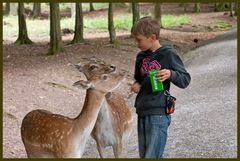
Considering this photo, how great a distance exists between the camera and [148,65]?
15.3 feet

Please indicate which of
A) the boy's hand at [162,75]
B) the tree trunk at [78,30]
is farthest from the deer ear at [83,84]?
the tree trunk at [78,30]

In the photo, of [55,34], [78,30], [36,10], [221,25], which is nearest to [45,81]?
[55,34]

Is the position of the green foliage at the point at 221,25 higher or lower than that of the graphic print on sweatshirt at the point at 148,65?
lower

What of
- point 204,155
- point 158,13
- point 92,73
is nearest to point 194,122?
point 204,155

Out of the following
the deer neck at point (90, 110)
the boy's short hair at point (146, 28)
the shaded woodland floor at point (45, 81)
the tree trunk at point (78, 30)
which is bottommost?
the shaded woodland floor at point (45, 81)

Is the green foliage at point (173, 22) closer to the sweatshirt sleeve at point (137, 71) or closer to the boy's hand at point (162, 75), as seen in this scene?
the sweatshirt sleeve at point (137, 71)

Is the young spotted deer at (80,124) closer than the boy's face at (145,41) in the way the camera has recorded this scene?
No

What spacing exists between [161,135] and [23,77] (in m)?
8.44

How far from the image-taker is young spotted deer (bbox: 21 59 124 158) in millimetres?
4855

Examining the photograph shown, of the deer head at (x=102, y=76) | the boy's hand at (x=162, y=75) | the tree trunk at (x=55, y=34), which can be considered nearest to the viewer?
the boy's hand at (x=162, y=75)

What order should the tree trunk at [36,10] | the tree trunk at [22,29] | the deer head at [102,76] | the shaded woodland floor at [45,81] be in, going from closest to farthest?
the deer head at [102,76], the shaded woodland floor at [45,81], the tree trunk at [22,29], the tree trunk at [36,10]

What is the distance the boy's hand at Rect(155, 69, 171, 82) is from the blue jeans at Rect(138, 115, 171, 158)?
1.21 feet

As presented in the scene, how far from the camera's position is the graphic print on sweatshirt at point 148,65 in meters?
4.62

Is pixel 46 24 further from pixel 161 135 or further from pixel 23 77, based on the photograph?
pixel 161 135
